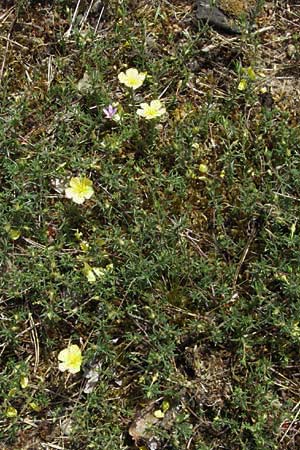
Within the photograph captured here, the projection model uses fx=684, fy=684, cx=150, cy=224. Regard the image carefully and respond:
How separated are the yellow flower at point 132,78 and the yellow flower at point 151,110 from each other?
0.14 m

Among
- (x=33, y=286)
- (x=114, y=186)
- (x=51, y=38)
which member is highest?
(x=51, y=38)

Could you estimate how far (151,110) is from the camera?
4.27 metres

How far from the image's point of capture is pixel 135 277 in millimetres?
3959

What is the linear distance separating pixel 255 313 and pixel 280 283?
0.23m

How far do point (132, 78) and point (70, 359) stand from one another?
1785mm

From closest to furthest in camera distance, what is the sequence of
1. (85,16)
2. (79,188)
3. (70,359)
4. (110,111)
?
(70,359)
(79,188)
(110,111)
(85,16)

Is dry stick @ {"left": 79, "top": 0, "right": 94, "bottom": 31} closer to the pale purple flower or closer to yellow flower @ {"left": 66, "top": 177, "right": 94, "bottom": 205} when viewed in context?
the pale purple flower

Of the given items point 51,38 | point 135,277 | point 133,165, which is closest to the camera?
point 135,277

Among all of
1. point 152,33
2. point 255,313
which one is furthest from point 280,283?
point 152,33

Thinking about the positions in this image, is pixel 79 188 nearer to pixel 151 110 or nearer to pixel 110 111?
pixel 110 111

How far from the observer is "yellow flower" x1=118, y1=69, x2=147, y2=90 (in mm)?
4312

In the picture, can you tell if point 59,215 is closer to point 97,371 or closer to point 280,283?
point 97,371

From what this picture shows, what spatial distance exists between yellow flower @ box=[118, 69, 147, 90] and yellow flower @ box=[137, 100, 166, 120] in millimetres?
139

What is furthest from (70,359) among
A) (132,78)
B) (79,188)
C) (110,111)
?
(132,78)
